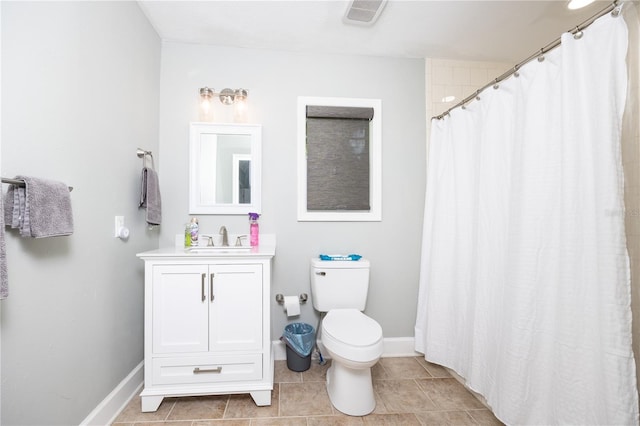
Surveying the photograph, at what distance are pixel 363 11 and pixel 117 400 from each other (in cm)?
261

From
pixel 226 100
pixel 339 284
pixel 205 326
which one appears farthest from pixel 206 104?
pixel 339 284

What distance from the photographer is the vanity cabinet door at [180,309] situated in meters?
1.44

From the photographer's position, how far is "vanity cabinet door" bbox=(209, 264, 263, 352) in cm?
146

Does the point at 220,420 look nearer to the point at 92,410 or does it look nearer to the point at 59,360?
the point at 92,410

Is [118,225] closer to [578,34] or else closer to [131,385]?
[131,385]

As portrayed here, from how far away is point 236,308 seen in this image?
1.47 metres

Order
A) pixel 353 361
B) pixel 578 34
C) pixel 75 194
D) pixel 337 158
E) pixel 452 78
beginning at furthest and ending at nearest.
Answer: pixel 452 78 → pixel 337 158 → pixel 353 361 → pixel 75 194 → pixel 578 34

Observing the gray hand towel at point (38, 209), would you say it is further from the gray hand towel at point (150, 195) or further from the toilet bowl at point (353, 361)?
the toilet bowl at point (353, 361)

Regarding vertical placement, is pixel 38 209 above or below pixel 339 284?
above

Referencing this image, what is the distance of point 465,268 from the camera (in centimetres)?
162

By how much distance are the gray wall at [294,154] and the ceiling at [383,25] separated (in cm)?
11

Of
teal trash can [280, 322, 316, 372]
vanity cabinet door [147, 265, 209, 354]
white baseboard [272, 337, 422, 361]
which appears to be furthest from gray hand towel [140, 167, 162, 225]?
white baseboard [272, 337, 422, 361]

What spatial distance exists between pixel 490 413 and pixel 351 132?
6.42 ft

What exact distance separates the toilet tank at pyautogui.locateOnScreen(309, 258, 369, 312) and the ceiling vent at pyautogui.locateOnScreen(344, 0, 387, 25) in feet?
5.19
